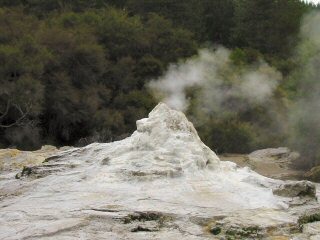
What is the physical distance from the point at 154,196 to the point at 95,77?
55.4 ft

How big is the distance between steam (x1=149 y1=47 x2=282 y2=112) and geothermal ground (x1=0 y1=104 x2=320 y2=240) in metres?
15.8

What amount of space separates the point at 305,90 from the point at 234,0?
44.0 feet

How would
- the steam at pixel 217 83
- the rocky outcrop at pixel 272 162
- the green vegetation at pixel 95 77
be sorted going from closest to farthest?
the rocky outcrop at pixel 272 162
the green vegetation at pixel 95 77
the steam at pixel 217 83

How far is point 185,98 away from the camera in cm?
2264

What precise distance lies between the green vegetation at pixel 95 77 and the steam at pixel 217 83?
1.24ft

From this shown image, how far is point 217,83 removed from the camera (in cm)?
2408

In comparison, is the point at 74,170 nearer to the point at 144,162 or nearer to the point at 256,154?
the point at 144,162

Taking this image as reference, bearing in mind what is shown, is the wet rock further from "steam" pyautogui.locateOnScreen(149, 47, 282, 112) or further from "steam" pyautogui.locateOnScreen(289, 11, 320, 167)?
"steam" pyautogui.locateOnScreen(149, 47, 282, 112)

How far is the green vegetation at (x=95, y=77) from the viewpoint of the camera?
19359mm

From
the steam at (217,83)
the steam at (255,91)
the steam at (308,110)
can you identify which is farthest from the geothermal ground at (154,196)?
the steam at (217,83)

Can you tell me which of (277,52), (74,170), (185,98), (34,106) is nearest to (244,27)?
(277,52)

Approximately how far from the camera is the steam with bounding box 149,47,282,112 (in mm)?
23312

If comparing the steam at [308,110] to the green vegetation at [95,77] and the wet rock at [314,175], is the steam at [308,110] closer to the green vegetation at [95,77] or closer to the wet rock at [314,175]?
the green vegetation at [95,77]

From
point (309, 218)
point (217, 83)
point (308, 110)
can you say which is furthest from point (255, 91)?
point (309, 218)
